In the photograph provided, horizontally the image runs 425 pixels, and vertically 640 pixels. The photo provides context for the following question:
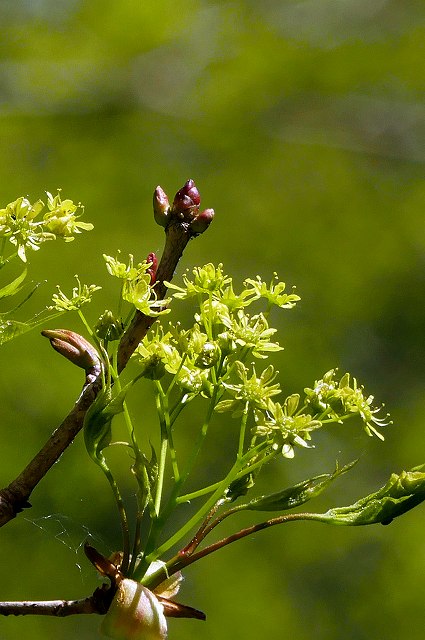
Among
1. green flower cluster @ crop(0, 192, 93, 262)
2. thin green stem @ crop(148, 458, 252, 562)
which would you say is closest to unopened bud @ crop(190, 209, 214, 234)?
green flower cluster @ crop(0, 192, 93, 262)

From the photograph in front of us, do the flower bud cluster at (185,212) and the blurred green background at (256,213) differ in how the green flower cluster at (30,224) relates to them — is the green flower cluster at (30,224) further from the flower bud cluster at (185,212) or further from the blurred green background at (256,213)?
the blurred green background at (256,213)

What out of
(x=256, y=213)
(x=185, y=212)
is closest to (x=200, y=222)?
(x=185, y=212)

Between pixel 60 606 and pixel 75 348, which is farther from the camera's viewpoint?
pixel 75 348

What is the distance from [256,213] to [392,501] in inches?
163

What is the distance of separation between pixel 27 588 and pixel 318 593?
1.32 meters

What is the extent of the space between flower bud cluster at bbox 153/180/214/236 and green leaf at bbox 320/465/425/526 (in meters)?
0.35

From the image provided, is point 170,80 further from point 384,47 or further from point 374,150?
point 384,47

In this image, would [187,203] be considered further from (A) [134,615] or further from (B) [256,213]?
(B) [256,213]

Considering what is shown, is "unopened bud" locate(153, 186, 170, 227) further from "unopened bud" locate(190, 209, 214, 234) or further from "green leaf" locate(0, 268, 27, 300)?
"green leaf" locate(0, 268, 27, 300)

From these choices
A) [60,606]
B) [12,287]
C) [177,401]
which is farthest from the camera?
[177,401]

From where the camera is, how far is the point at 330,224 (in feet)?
17.4

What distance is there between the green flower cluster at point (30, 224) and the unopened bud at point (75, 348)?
96mm

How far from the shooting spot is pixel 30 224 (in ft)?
3.62

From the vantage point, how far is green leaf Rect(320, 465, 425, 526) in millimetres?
1120
